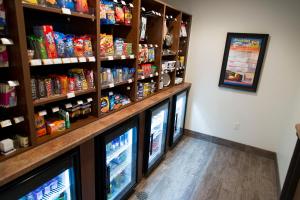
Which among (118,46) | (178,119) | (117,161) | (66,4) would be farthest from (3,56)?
(178,119)

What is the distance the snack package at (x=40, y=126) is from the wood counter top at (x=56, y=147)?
0.11 meters

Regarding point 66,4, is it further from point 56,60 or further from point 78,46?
point 56,60

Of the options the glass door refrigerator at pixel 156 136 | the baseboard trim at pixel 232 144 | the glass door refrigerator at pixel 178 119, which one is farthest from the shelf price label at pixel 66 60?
the baseboard trim at pixel 232 144

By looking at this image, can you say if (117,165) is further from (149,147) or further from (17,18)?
(17,18)

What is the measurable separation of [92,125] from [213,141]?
101 inches

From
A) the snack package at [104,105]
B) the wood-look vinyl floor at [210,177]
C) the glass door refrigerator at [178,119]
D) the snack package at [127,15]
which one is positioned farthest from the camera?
the glass door refrigerator at [178,119]

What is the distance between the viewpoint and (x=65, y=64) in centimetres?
172

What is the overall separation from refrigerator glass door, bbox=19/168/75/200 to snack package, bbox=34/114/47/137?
314 mm

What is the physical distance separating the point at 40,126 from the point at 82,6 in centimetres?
90

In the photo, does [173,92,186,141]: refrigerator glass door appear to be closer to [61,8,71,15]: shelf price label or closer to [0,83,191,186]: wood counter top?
[0,83,191,186]: wood counter top

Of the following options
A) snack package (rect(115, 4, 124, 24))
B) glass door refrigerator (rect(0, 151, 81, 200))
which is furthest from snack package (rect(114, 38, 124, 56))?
glass door refrigerator (rect(0, 151, 81, 200))

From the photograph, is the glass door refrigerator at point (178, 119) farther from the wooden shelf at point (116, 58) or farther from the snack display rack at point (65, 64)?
the wooden shelf at point (116, 58)

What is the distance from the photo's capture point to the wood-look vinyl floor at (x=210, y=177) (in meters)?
2.32

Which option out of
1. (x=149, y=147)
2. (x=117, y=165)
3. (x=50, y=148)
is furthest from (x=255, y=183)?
(x=50, y=148)
